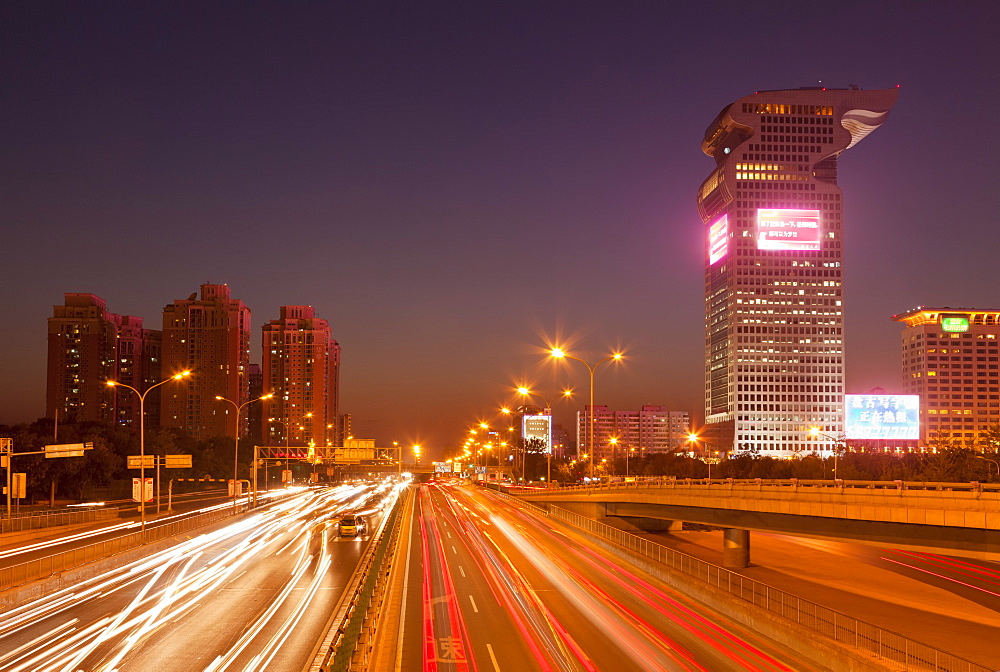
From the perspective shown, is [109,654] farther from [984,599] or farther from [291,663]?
[984,599]

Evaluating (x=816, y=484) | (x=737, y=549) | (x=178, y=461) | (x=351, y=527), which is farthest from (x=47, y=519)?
(x=816, y=484)

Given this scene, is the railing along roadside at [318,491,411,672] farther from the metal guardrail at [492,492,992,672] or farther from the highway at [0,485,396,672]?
the metal guardrail at [492,492,992,672]

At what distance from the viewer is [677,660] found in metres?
22.7

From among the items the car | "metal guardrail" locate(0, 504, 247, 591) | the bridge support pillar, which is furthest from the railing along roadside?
the bridge support pillar

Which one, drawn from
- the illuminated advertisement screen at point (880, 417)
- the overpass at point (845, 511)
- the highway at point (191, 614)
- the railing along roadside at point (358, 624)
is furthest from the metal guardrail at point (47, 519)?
the illuminated advertisement screen at point (880, 417)

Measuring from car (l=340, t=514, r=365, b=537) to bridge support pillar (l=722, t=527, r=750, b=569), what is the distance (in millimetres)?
24193

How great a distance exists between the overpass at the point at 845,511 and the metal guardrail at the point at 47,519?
133 ft

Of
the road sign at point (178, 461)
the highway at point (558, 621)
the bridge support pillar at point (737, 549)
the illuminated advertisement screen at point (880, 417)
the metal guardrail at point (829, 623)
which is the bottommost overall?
the bridge support pillar at point (737, 549)

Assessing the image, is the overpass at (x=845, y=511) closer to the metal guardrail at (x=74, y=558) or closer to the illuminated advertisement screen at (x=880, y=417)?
the metal guardrail at (x=74, y=558)

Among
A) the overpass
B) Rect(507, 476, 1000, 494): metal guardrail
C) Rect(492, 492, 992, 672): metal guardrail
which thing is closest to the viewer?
Rect(492, 492, 992, 672): metal guardrail

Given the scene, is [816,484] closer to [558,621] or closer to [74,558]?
[558,621]

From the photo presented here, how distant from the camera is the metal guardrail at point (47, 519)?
171ft

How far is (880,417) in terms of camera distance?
348ft

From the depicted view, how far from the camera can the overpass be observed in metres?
28.2
